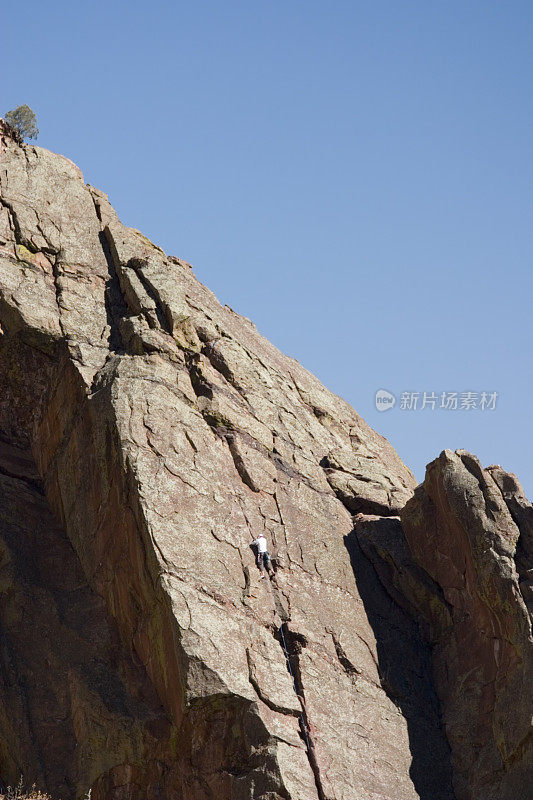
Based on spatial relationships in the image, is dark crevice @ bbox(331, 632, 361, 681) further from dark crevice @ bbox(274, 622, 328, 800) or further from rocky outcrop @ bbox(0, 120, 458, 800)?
dark crevice @ bbox(274, 622, 328, 800)

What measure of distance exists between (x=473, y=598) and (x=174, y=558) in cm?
1059

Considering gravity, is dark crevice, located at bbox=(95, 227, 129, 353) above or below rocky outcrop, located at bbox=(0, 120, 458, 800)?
above

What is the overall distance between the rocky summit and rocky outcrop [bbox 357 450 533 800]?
0.08 meters

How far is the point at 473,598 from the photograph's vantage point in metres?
36.9

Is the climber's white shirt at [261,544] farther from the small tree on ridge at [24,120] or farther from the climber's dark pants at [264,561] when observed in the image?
the small tree on ridge at [24,120]

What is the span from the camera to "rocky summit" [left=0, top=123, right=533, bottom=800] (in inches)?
1277

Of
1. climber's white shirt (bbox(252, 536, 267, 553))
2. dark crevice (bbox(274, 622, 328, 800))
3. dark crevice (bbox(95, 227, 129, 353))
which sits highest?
dark crevice (bbox(95, 227, 129, 353))

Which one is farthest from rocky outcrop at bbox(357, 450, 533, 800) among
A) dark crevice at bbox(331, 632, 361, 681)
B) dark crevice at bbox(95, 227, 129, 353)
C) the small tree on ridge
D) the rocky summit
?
the small tree on ridge

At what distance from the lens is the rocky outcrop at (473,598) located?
3356 centimetres

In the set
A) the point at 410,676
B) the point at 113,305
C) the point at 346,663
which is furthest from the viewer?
the point at 113,305

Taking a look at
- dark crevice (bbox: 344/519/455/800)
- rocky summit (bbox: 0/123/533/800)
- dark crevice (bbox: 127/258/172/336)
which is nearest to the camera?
rocky summit (bbox: 0/123/533/800)

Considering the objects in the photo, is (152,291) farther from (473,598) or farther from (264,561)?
(473,598)

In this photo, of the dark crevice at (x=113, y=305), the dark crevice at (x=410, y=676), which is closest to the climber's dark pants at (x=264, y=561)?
the dark crevice at (x=410, y=676)

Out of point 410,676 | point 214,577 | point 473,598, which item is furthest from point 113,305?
point 410,676
